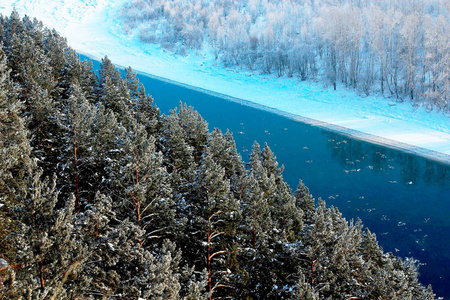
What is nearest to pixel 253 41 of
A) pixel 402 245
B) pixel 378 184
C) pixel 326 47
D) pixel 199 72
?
pixel 199 72

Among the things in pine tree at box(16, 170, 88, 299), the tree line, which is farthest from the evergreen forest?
the tree line

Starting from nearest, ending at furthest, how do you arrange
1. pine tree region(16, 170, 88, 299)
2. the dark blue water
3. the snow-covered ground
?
pine tree region(16, 170, 88, 299) → the dark blue water → the snow-covered ground

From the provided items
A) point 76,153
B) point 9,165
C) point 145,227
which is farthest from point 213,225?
point 9,165

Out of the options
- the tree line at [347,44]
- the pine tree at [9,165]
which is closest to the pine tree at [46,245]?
the pine tree at [9,165]

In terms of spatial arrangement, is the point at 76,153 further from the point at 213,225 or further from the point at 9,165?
the point at 213,225

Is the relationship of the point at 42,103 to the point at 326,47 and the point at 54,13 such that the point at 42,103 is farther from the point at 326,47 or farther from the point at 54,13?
the point at 54,13

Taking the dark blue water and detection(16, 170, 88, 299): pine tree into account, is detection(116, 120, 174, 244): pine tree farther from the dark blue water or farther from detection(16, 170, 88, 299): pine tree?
the dark blue water

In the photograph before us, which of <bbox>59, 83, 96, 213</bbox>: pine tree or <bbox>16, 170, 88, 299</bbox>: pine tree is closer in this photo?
<bbox>16, 170, 88, 299</bbox>: pine tree
